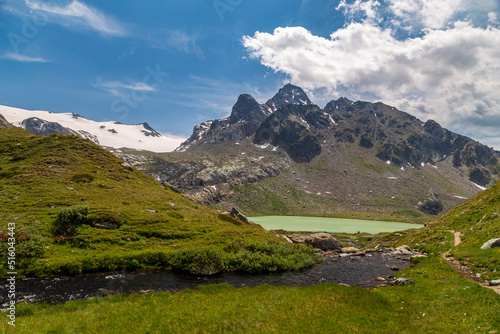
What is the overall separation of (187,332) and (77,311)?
10.2 meters

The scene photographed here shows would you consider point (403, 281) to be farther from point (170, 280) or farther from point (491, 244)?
point (170, 280)

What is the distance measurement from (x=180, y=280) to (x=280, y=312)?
14.9 m

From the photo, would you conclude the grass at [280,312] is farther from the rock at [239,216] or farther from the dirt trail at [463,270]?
the rock at [239,216]

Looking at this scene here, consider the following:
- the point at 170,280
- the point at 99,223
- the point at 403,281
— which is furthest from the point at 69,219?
the point at 403,281

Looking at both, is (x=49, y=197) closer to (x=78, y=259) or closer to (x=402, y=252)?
(x=78, y=259)

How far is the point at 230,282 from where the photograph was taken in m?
29.6

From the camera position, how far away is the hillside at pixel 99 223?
1190 inches

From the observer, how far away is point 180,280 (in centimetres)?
2889

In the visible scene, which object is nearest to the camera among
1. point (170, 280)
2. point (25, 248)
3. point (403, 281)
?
point (25, 248)

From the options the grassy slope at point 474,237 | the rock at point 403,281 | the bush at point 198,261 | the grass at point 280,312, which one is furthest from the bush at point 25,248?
the grassy slope at point 474,237

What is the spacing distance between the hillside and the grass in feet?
30.6

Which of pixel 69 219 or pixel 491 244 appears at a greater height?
pixel 491 244

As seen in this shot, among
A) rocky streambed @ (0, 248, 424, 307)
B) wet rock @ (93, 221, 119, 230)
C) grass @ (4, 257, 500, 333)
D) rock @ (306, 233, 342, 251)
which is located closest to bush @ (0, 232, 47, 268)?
rocky streambed @ (0, 248, 424, 307)

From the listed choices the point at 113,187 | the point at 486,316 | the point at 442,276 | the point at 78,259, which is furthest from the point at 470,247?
the point at 113,187
